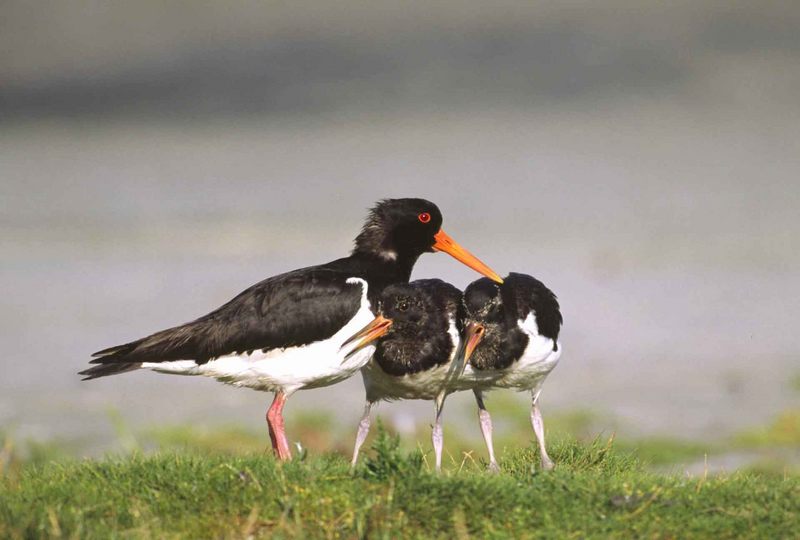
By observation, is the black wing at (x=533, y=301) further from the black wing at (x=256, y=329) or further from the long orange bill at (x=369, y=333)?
the black wing at (x=256, y=329)

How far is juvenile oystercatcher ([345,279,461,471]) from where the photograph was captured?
8531 mm

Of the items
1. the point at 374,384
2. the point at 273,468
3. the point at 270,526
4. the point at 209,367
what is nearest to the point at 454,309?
the point at 374,384

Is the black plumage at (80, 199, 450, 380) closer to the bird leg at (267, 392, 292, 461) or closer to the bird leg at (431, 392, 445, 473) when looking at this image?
the bird leg at (267, 392, 292, 461)

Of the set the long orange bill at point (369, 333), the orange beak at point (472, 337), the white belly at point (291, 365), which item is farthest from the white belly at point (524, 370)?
the white belly at point (291, 365)

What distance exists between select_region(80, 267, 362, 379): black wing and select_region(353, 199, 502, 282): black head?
0.96m

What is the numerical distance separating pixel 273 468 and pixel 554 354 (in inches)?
131

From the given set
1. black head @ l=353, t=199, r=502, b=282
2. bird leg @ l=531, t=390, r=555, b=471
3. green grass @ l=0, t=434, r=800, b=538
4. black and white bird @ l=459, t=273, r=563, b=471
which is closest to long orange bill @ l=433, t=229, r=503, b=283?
black head @ l=353, t=199, r=502, b=282

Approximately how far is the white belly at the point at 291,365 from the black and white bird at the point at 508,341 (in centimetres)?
85

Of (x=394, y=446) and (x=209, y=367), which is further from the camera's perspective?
(x=209, y=367)

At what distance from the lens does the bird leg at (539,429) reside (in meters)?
8.23

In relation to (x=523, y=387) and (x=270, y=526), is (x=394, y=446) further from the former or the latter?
(x=523, y=387)

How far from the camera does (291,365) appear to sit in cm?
867

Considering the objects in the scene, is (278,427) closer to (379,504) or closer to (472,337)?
(472,337)

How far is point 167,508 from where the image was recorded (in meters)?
6.10
